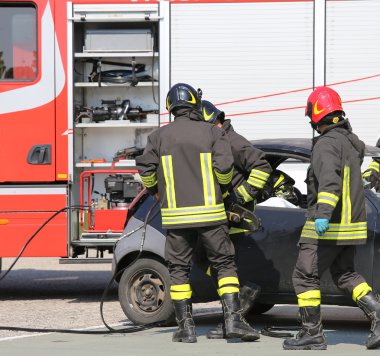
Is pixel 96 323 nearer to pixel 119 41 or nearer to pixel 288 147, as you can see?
pixel 288 147

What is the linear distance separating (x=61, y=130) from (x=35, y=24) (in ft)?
3.78

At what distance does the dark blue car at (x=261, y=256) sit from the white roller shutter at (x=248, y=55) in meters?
1.77

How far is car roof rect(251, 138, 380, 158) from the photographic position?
904 cm

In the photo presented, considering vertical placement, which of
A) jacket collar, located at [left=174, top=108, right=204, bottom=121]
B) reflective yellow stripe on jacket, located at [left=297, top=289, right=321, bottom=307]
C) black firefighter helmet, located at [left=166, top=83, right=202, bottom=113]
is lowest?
reflective yellow stripe on jacket, located at [left=297, top=289, right=321, bottom=307]

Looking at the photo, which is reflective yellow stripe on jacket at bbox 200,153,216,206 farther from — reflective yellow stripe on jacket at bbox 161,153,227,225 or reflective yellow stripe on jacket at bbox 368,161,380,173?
reflective yellow stripe on jacket at bbox 368,161,380,173

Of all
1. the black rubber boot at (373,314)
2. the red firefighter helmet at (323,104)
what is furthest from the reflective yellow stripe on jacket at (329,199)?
the black rubber boot at (373,314)

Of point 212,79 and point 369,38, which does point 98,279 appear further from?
point 369,38

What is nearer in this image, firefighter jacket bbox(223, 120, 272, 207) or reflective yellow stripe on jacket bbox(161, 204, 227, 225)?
reflective yellow stripe on jacket bbox(161, 204, 227, 225)

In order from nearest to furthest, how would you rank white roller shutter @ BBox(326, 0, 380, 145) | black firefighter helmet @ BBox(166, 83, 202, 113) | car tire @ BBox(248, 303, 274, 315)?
black firefighter helmet @ BBox(166, 83, 202, 113), car tire @ BBox(248, 303, 274, 315), white roller shutter @ BBox(326, 0, 380, 145)

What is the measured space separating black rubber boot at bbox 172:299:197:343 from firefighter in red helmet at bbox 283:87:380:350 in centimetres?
76

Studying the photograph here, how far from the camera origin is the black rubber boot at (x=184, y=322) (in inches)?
329

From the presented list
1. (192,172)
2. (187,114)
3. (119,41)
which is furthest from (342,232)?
(119,41)

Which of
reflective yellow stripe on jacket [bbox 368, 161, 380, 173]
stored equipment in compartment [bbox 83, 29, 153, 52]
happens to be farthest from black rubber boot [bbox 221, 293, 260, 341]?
stored equipment in compartment [bbox 83, 29, 153, 52]

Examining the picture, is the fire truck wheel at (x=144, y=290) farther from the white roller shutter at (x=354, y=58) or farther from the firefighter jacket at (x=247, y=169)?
the white roller shutter at (x=354, y=58)
